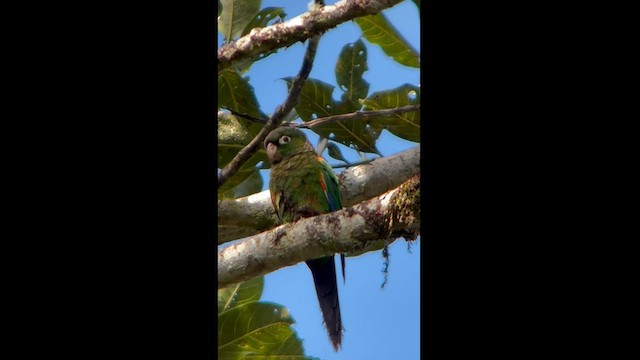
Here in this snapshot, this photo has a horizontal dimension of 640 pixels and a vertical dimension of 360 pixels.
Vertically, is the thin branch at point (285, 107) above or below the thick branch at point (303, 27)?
below

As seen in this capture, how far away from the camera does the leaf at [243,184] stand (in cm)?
360

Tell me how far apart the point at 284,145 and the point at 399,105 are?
112 cm

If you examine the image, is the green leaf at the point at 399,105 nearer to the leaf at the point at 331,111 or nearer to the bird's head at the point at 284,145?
the leaf at the point at 331,111

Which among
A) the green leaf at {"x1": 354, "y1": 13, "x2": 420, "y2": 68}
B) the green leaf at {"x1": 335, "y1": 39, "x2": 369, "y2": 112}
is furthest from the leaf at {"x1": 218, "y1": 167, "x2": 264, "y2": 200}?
the green leaf at {"x1": 354, "y1": 13, "x2": 420, "y2": 68}

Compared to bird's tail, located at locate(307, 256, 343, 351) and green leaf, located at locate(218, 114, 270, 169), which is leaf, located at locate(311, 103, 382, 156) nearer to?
green leaf, located at locate(218, 114, 270, 169)

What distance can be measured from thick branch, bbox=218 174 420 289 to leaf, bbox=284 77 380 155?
1.14 m

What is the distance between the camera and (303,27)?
254 centimetres

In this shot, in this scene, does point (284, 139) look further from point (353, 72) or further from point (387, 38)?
point (387, 38)

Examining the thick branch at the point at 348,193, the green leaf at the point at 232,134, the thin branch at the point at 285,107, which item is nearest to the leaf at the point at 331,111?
the thick branch at the point at 348,193

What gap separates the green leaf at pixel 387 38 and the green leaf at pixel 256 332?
51.2 inches
